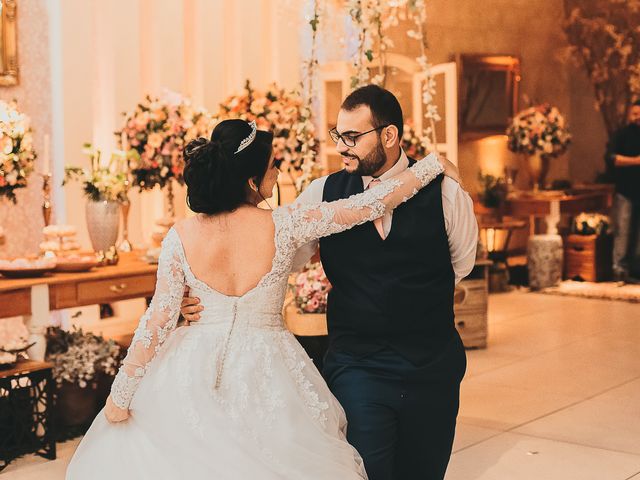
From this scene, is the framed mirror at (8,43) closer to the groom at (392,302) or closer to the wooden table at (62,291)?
the wooden table at (62,291)

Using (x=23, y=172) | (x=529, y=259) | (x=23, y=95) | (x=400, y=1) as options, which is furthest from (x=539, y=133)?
(x=23, y=172)

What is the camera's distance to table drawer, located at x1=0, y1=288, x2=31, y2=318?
15.4 feet

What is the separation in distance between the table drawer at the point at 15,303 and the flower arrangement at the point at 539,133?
690 cm

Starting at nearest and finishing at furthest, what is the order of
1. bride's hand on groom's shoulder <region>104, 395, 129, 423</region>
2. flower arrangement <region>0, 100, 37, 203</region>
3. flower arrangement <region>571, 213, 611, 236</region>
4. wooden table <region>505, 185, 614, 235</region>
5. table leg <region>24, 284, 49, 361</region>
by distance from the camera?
bride's hand on groom's shoulder <region>104, 395, 129, 423</region> < table leg <region>24, 284, 49, 361</region> < flower arrangement <region>0, 100, 37, 203</region> < wooden table <region>505, 185, 614, 235</region> < flower arrangement <region>571, 213, 611, 236</region>

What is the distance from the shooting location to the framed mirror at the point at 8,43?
647 centimetres

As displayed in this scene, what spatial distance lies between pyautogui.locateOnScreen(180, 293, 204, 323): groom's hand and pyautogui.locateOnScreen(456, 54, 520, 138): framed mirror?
26.3 ft

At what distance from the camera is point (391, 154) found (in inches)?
122

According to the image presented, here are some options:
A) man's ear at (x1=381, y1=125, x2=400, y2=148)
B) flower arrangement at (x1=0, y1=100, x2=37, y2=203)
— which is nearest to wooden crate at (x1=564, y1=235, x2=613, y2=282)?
flower arrangement at (x1=0, y1=100, x2=37, y2=203)

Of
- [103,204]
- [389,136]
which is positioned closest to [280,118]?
[103,204]

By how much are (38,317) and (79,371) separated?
465 mm

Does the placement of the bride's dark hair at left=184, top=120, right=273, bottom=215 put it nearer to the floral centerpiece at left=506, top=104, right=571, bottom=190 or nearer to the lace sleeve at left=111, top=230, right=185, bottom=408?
the lace sleeve at left=111, top=230, right=185, bottom=408

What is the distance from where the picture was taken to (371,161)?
10.0 ft

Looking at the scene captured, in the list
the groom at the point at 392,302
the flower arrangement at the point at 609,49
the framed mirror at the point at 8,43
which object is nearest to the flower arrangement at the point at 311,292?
the groom at the point at 392,302

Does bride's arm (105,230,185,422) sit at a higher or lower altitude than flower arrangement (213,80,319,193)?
lower
